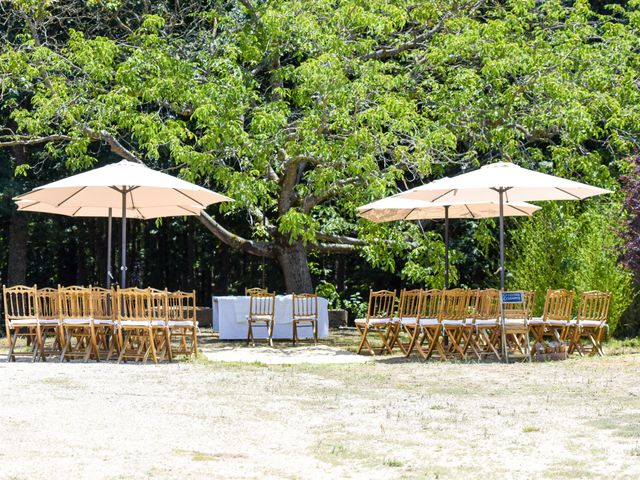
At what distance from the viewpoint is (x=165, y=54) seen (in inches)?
651

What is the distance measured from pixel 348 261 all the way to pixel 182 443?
18.8 metres

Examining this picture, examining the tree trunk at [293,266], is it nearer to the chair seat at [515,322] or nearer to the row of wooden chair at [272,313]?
the row of wooden chair at [272,313]

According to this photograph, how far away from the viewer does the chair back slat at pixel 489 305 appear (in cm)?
1188

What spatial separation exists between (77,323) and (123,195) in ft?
6.14

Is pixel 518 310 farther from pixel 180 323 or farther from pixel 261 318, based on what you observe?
pixel 261 318

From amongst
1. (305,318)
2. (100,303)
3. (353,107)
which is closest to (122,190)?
(100,303)

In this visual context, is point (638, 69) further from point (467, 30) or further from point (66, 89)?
point (66, 89)

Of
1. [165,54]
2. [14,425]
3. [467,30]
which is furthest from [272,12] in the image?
[14,425]

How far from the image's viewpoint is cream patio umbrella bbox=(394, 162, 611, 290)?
12.0 meters

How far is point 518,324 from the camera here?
1179 centimetres

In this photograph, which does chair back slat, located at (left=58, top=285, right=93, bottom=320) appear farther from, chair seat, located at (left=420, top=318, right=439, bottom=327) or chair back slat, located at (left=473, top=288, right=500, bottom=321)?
chair back slat, located at (left=473, top=288, right=500, bottom=321)

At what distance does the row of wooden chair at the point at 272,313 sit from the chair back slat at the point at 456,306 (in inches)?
135

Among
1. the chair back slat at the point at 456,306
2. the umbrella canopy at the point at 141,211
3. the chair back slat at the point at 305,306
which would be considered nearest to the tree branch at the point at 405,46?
the chair back slat at the point at 305,306

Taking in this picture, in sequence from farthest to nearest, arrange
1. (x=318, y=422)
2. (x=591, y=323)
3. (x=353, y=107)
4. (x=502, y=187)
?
(x=353, y=107)
(x=591, y=323)
(x=502, y=187)
(x=318, y=422)
